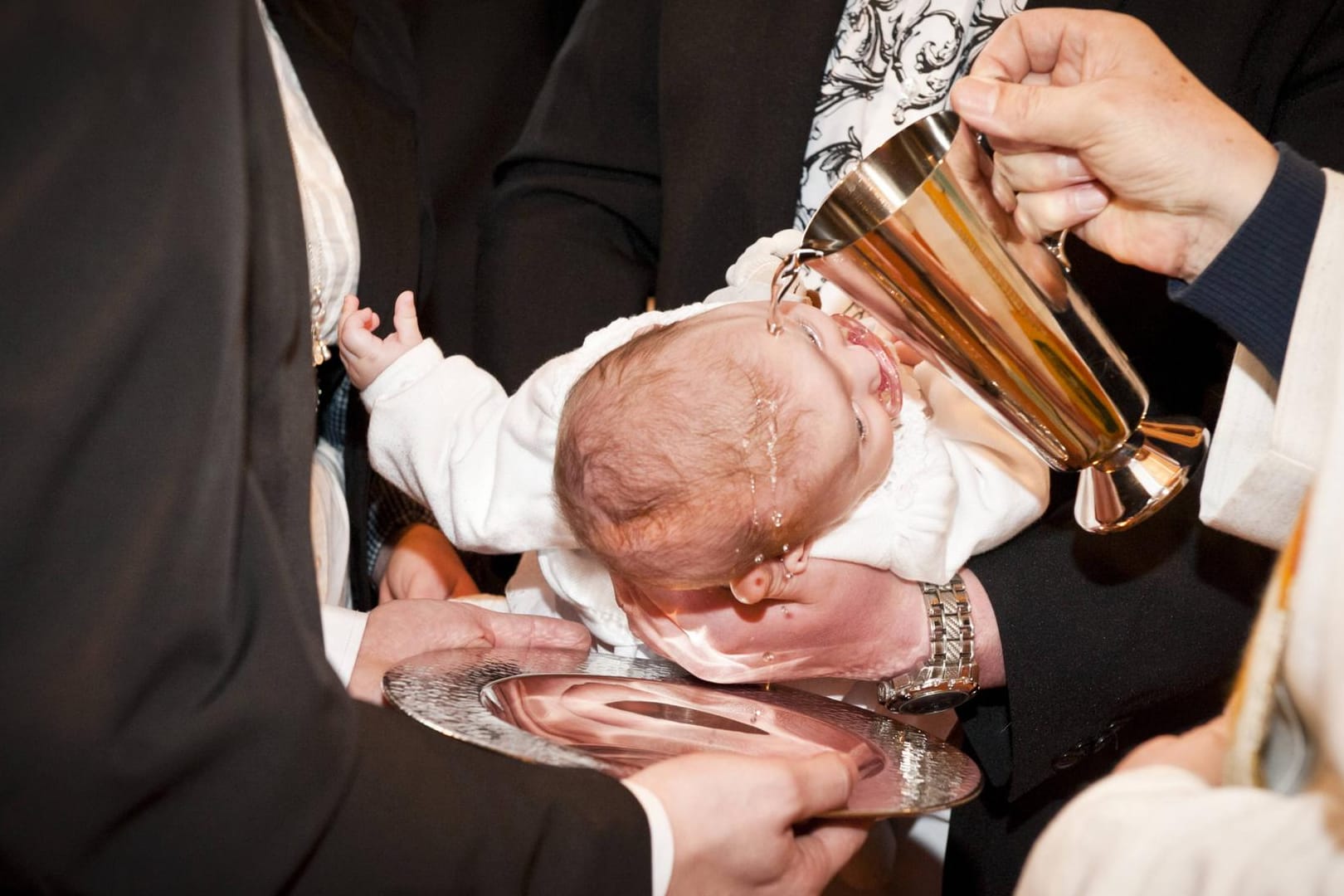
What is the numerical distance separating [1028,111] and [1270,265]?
27cm

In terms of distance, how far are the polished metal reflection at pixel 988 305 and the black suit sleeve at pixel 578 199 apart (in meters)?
0.92

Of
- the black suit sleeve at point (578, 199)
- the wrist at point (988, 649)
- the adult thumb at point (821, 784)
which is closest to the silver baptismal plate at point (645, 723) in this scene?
the adult thumb at point (821, 784)

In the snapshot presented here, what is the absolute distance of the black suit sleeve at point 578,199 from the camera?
1965 millimetres

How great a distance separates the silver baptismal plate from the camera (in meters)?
0.98

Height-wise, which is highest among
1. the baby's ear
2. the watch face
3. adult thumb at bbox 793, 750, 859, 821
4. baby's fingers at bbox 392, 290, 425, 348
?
baby's fingers at bbox 392, 290, 425, 348

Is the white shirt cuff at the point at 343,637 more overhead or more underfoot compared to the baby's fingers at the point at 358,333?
more underfoot

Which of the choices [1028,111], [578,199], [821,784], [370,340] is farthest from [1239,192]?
[578,199]

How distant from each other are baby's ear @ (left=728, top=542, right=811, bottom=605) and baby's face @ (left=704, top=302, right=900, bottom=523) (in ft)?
0.19

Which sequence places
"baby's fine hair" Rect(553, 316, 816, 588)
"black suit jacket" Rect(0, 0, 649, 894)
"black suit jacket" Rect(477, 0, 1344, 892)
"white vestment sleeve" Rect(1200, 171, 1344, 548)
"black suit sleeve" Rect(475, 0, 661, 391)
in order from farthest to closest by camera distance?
"black suit sleeve" Rect(475, 0, 661, 391) < "black suit jacket" Rect(477, 0, 1344, 892) < "baby's fine hair" Rect(553, 316, 816, 588) < "white vestment sleeve" Rect(1200, 171, 1344, 548) < "black suit jacket" Rect(0, 0, 649, 894)

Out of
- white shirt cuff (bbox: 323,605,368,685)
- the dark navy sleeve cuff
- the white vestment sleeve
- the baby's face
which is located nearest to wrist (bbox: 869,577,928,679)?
the baby's face

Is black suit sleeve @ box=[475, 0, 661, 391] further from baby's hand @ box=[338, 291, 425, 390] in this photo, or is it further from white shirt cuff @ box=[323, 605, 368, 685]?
white shirt cuff @ box=[323, 605, 368, 685]

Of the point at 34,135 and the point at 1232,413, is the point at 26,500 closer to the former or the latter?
the point at 34,135

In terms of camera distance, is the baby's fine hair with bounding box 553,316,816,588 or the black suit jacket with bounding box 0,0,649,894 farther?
the baby's fine hair with bounding box 553,316,816,588

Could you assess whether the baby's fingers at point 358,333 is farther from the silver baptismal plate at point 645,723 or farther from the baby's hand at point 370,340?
the silver baptismal plate at point 645,723
